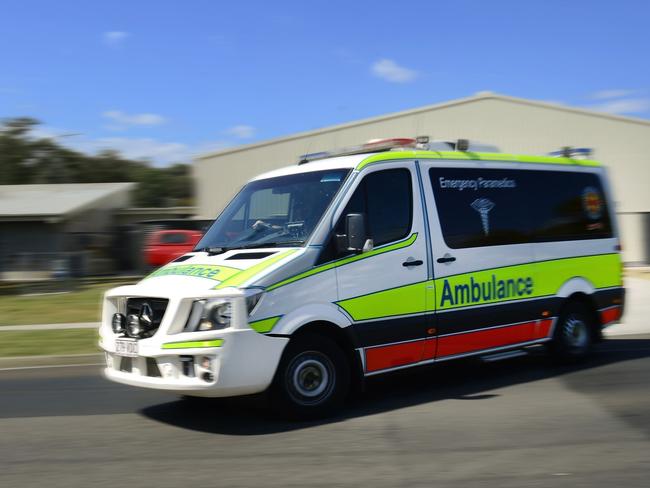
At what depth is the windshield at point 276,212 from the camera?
6.62 meters

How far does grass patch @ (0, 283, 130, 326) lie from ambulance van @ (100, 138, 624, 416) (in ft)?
27.3

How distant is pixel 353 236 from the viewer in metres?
6.33

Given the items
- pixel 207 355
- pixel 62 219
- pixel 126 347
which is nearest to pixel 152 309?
pixel 126 347

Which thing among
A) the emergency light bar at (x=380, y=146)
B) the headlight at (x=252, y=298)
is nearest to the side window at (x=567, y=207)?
the emergency light bar at (x=380, y=146)

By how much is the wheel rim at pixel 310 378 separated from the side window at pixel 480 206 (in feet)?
6.08

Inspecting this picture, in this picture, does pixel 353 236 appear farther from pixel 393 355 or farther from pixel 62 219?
pixel 62 219

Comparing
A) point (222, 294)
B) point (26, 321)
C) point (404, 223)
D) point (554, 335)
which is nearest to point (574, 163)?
point (554, 335)

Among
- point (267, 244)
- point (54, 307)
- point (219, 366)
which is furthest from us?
point (54, 307)

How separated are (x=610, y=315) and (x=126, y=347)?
233 inches

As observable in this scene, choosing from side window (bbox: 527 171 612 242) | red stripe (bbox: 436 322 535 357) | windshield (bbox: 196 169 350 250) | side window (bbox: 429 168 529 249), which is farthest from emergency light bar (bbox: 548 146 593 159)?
windshield (bbox: 196 169 350 250)

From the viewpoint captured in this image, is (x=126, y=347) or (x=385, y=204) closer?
(x=126, y=347)

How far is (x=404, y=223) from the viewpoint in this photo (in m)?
6.97

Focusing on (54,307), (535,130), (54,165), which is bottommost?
(54,307)

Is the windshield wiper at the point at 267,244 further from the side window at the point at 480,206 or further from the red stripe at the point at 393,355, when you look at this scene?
the side window at the point at 480,206
